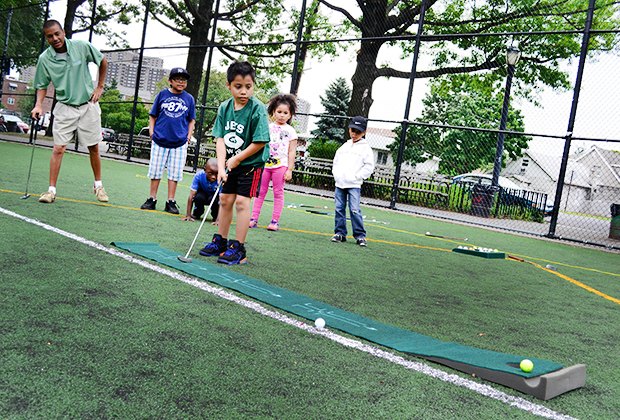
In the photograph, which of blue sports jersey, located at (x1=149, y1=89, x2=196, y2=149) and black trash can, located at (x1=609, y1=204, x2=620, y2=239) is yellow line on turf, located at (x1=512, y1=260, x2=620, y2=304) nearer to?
blue sports jersey, located at (x1=149, y1=89, x2=196, y2=149)

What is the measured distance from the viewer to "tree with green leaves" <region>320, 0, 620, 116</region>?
15930 mm

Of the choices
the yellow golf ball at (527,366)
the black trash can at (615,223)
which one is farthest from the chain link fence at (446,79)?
the yellow golf ball at (527,366)

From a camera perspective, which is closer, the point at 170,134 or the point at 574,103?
the point at 170,134

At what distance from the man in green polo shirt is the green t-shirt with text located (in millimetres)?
2374

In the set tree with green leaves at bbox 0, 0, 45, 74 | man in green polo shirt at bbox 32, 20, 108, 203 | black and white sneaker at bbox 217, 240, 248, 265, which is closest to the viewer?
black and white sneaker at bbox 217, 240, 248, 265

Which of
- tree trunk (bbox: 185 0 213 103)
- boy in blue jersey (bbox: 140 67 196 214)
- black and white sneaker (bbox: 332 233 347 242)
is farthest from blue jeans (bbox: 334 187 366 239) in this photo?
tree trunk (bbox: 185 0 213 103)

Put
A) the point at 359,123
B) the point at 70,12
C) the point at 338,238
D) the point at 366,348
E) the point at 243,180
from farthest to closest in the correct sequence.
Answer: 1. the point at 70,12
2. the point at 359,123
3. the point at 338,238
4. the point at 243,180
5. the point at 366,348

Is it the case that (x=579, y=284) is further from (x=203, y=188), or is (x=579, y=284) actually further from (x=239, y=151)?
(x=203, y=188)

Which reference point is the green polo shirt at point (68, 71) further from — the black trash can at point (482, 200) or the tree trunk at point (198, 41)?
the tree trunk at point (198, 41)

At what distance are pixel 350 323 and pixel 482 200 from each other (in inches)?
499

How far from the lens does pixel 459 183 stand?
1545cm

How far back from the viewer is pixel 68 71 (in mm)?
5957

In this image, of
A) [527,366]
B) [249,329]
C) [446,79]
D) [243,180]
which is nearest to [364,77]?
[446,79]

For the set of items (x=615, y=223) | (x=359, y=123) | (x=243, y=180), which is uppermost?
(x=359, y=123)
